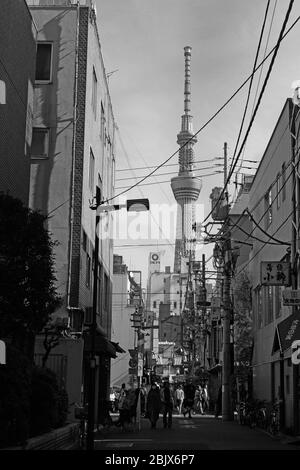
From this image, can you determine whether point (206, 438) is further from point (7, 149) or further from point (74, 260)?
point (7, 149)

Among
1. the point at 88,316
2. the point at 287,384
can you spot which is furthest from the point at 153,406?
the point at 287,384

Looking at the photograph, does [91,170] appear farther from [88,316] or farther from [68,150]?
[88,316]

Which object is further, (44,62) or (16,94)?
(44,62)

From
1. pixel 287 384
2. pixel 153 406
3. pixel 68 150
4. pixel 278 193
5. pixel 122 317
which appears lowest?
pixel 153 406

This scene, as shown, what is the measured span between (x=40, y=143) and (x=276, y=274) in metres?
10.6

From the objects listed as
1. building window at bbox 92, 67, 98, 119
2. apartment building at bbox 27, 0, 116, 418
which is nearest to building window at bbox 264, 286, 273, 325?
apartment building at bbox 27, 0, 116, 418

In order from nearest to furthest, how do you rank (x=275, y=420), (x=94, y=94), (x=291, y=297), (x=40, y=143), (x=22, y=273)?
1. (x=22, y=273)
2. (x=291, y=297)
3. (x=275, y=420)
4. (x=40, y=143)
5. (x=94, y=94)

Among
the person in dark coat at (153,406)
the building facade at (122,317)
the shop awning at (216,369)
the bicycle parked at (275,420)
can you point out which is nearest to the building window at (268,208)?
the bicycle parked at (275,420)

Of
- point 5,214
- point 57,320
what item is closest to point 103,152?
point 57,320

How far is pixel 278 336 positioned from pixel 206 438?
407 cm

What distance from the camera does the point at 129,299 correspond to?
9425cm

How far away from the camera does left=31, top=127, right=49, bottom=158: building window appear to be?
91.6 ft

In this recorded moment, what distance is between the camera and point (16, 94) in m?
21.4

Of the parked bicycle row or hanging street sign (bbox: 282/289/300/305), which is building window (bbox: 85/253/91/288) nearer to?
the parked bicycle row
